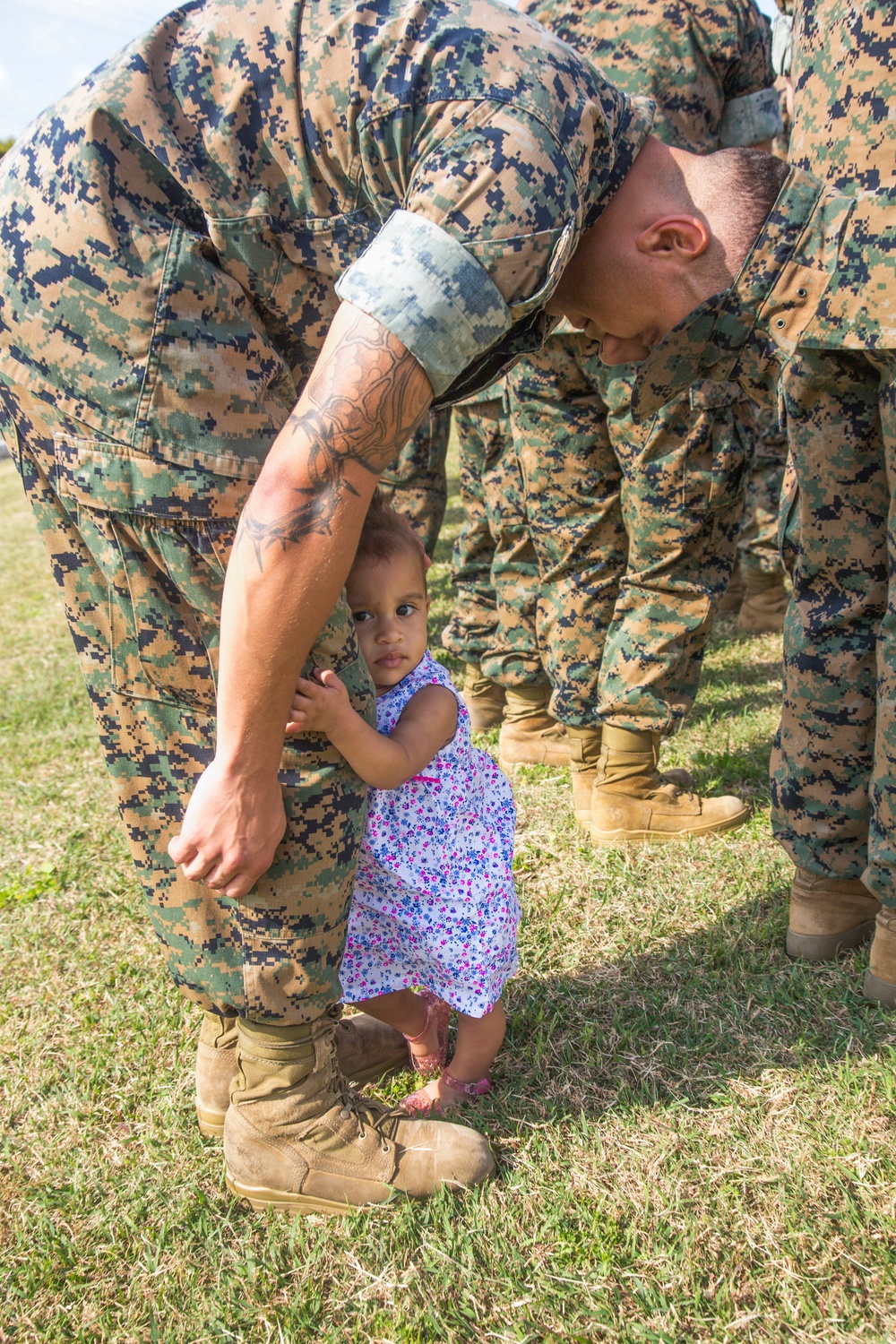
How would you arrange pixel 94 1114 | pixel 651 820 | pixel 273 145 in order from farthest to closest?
pixel 651 820 < pixel 94 1114 < pixel 273 145

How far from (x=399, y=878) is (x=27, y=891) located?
186 cm

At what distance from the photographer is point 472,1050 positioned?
2080mm

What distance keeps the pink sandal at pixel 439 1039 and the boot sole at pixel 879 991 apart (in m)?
0.98

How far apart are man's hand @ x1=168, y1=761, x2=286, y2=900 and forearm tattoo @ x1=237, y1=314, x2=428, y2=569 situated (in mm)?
363

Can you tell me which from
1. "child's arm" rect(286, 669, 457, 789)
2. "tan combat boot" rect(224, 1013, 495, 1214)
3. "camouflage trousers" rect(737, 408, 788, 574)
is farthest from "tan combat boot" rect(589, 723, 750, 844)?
"camouflage trousers" rect(737, 408, 788, 574)

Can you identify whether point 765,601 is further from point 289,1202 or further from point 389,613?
point 289,1202

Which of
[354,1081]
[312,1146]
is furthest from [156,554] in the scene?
[354,1081]

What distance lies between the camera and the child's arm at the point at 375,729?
61.1 inches

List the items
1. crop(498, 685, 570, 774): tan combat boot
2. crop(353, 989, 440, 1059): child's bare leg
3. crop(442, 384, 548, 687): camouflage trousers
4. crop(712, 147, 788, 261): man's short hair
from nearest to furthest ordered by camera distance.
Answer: crop(712, 147, 788, 261): man's short hair
crop(353, 989, 440, 1059): child's bare leg
crop(442, 384, 548, 687): camouflage trousers
crop(498, 685, 570, 774): tan combat boot

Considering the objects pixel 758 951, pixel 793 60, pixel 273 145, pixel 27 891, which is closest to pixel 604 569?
pixel 758 951

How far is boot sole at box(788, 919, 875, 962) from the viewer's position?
240 cm

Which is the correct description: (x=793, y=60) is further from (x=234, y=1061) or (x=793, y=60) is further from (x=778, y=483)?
(x=778, y=483)

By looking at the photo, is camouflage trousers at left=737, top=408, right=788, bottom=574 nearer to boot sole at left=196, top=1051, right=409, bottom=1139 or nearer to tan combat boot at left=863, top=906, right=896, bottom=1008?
tan combat boot at left=863, top=906, right=896, bottom=1008

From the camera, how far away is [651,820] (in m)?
3.14
